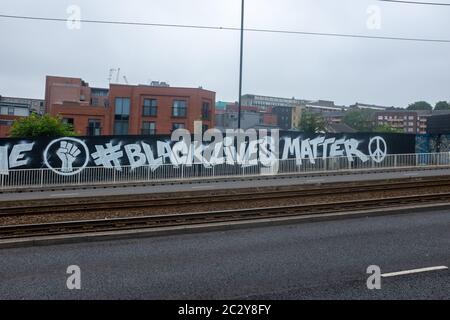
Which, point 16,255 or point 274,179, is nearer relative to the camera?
point 16,255

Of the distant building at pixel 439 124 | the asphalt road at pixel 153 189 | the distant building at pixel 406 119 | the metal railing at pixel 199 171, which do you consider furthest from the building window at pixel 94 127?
the distant building at pixel 406 119

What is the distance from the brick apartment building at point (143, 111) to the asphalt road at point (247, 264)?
125 ft

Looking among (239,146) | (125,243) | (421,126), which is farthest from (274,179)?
(421,126)

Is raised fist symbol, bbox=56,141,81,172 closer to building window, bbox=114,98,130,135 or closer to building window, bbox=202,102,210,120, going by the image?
building window, bbox=114,98,130,135

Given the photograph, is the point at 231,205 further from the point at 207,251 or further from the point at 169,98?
the point at 169,98

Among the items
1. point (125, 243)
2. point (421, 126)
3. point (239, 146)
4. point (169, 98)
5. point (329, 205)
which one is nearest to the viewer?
point (125, 243)

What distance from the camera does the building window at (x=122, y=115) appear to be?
48.0 metres

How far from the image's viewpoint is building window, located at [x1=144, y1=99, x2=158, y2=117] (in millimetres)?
47125

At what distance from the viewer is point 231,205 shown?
13.0 meters

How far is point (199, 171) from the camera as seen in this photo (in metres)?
23.4

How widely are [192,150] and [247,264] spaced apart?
18.1 metres

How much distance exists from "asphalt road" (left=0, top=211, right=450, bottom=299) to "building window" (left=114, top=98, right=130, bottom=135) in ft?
137

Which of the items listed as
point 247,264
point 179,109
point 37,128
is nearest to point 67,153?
point 37,128

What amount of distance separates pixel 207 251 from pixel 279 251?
140cm
